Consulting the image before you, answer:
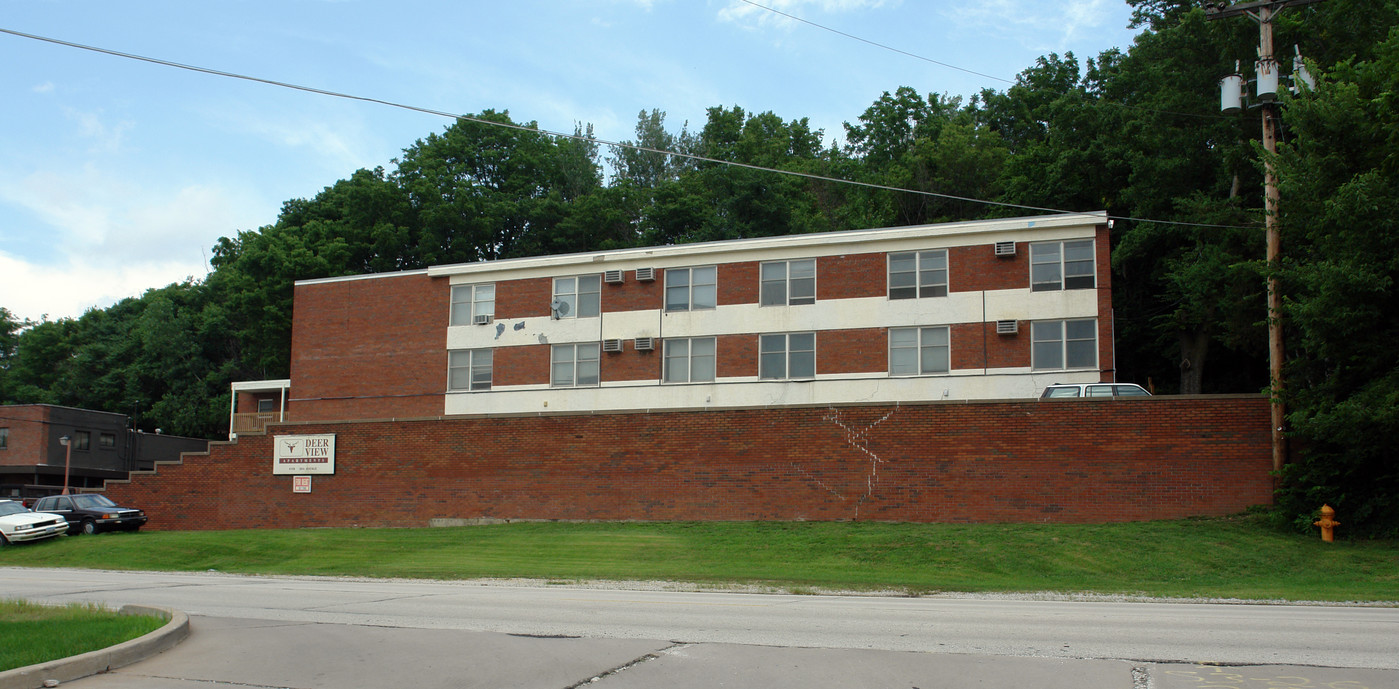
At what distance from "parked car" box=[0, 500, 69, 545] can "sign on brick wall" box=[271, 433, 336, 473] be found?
614 centimetres

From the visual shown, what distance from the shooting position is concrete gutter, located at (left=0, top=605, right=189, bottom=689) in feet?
26.7

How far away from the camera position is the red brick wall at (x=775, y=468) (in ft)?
82.2

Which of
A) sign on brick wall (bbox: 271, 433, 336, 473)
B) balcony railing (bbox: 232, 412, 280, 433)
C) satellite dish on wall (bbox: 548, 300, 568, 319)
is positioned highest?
satellite dish on wall (bbox: 548, 300, 568, 319)

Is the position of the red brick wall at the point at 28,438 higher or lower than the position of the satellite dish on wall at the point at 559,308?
lower

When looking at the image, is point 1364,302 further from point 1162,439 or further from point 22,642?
point 22,642

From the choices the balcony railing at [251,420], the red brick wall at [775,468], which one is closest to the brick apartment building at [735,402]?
the red brick wall at [775,468]

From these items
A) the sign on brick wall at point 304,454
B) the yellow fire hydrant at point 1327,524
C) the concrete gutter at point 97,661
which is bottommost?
the concrete gutter at point 97,661

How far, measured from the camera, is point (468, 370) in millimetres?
39781

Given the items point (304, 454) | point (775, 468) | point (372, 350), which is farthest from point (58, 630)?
point (372, 350)

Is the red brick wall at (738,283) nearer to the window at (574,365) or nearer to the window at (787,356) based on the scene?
the window at (787,356)

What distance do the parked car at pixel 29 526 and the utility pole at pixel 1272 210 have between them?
109 feet

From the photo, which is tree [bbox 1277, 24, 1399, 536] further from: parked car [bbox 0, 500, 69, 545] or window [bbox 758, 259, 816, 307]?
parked car [bbox 0, 500, 69, 545]

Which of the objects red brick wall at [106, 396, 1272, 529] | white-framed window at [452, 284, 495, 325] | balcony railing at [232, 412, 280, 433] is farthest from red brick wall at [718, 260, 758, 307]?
balcony railing at [232, 412, 280, 433]

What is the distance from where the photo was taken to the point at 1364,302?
22125 millimetres
